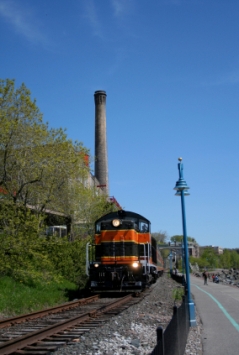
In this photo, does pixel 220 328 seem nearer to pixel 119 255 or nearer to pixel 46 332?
pixel 46 332

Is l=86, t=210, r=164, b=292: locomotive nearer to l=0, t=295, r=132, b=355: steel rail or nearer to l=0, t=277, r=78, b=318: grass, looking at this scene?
l=0, t=277, r=78, b=318: grass

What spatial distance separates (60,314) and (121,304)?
3.36 m

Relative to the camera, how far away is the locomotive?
20016mm

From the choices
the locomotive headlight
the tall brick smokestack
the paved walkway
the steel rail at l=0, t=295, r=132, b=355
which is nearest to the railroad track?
the steel rail at l=0, t=295, r=132, b=355

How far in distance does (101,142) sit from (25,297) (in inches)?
2028

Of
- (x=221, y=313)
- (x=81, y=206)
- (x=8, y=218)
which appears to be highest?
(x=81, y=206)

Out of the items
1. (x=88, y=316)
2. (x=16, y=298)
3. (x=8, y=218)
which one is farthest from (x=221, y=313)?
(x=8, y=218)

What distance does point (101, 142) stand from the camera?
221ft

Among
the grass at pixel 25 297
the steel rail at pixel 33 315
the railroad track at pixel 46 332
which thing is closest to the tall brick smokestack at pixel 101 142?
the grass at pixel 25 297

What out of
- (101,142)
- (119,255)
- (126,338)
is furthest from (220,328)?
(101,142)

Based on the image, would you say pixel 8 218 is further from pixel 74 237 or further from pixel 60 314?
pixel 74 237

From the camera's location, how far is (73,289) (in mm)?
23281

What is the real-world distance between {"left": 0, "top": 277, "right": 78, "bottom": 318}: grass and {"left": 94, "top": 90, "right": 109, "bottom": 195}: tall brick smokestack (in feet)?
142

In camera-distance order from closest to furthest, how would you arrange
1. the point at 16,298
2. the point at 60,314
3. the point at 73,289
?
the point at 60,314
the point at 16,298
the point at 73,289
